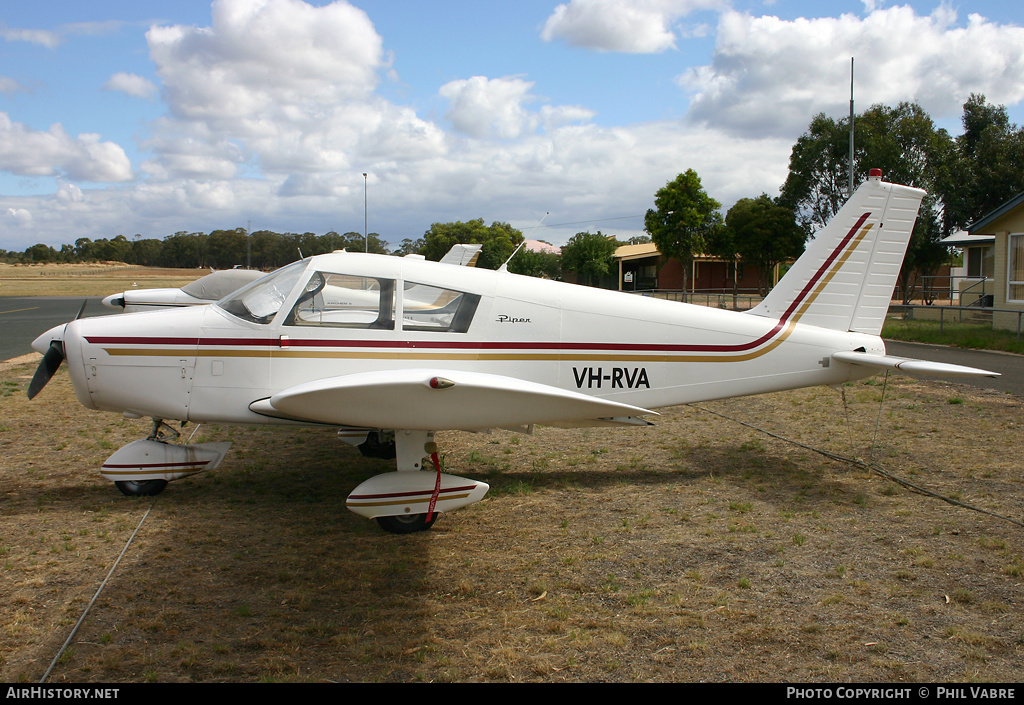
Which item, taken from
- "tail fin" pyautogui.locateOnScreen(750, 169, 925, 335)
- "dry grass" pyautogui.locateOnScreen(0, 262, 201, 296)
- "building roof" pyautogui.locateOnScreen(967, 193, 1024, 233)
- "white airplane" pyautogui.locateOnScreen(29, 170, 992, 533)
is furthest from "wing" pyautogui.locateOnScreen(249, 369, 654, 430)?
"dry grass" pyautogui.locateOnScreen(0, 262, 201, 296)

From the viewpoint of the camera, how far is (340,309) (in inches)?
221

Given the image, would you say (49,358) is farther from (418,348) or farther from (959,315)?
(959,315)

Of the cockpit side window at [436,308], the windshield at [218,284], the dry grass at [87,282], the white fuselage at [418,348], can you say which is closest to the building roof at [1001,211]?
the white fuselage at [418,348]

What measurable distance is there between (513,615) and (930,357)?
14.1 m

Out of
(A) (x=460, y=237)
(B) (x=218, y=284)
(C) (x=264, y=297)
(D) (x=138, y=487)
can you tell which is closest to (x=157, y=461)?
(D) (x=138, y=487)

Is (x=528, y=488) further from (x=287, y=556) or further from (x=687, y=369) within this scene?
(x=287, y=556)

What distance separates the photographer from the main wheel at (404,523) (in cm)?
502

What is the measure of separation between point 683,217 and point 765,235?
513cm

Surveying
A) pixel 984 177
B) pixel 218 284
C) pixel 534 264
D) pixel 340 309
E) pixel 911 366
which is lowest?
pixel 911 366

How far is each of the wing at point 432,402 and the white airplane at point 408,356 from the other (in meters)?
0.02

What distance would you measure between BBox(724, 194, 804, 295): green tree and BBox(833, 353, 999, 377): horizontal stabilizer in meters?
36.9

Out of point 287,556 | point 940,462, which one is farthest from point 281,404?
point 940,462

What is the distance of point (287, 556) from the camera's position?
4582 mm

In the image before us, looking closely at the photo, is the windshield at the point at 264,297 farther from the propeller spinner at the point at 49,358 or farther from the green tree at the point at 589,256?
the green tree at the point at 589,256
